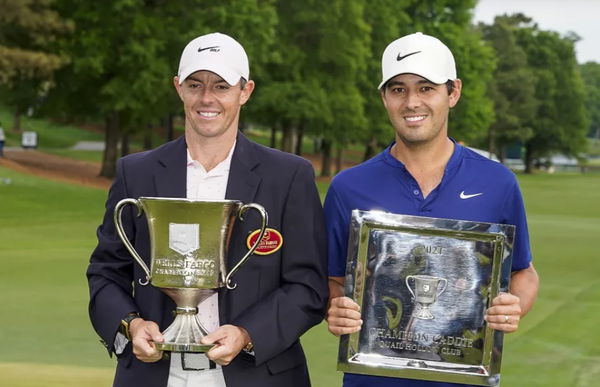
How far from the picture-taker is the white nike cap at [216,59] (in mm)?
3311

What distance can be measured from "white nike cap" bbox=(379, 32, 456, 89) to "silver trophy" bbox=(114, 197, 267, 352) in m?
0.79

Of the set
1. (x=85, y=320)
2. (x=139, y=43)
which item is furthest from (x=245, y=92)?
(x=139, y=43)

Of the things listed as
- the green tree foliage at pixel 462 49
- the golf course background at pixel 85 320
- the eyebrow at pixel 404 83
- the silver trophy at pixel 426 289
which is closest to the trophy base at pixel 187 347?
the silver trophy at pixel 426 289

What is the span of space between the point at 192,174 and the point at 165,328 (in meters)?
0.53

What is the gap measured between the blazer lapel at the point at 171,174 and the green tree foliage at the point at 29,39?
86.8 ft

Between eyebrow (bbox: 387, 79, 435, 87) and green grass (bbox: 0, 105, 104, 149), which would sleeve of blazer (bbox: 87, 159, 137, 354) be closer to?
eyebrow (bbox: 387, 79, 435, 87)

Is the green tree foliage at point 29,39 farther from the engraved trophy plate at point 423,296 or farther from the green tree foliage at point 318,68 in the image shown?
the engraved trophy plate at point 423,296

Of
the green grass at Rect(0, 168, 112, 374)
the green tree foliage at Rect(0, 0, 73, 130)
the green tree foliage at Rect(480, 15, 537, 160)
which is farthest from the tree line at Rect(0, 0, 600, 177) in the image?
the green tree foliage at Rect(480, 15, 537, 160)

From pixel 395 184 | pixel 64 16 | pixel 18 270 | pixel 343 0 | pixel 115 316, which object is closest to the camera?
pixel 115 316

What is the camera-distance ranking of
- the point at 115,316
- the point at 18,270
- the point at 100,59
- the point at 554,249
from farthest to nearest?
the point at 100,59, the point at 554,249, the point at 18,270, the point at 115,316

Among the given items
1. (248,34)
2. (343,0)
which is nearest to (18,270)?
(248,34)

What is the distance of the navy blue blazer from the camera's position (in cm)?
334

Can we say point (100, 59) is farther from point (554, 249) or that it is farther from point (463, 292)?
point (463, 292)

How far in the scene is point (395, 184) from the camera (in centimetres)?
364
